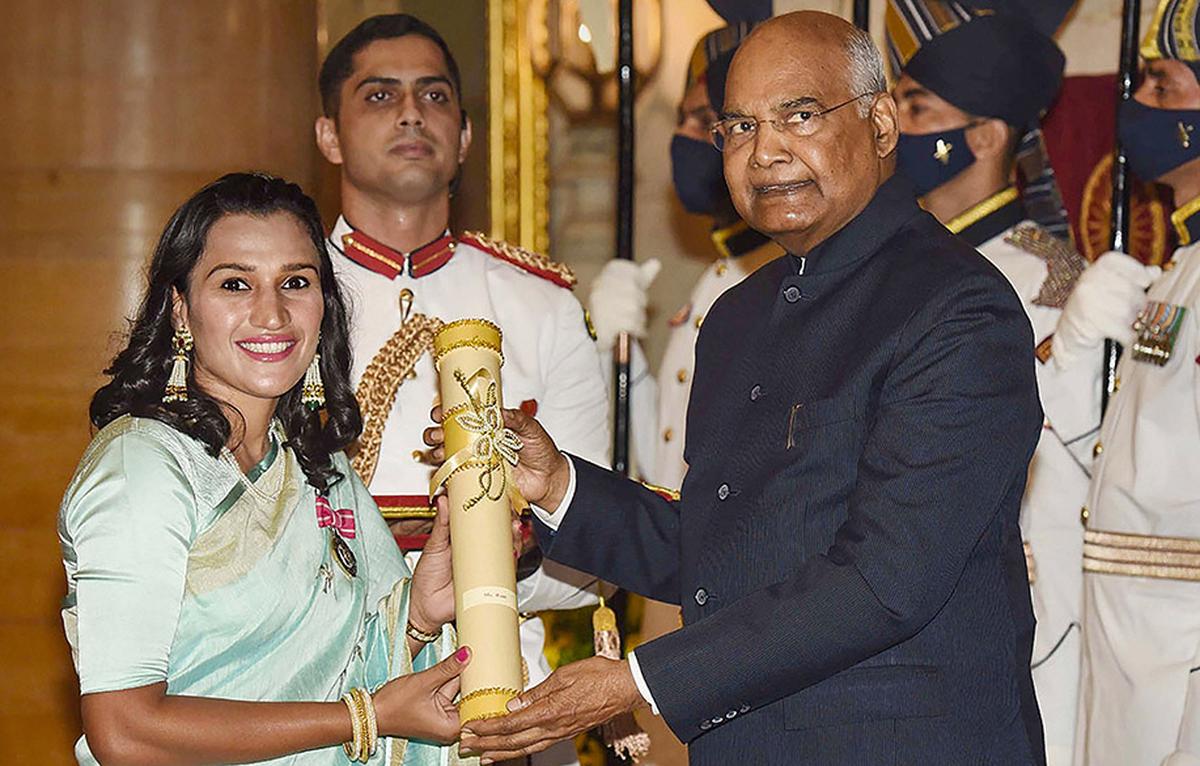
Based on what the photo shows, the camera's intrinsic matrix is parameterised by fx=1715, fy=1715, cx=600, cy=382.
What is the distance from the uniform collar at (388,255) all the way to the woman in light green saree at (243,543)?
89cm

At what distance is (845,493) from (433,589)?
0.82m

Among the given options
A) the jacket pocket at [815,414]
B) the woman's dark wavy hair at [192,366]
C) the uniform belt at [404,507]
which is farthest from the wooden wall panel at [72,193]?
the jacket pocket at [815,414]

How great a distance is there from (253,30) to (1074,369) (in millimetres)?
2362

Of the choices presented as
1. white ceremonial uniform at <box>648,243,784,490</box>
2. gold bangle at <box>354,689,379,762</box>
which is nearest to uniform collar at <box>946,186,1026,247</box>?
white ceremonial uniform at <box>648,243,784,490</box>

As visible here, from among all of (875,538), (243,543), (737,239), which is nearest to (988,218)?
(737,239)

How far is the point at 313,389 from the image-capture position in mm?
3111

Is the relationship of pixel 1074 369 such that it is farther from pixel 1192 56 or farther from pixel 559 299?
pixel 559 299

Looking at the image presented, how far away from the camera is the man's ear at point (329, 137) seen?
4.21 meters

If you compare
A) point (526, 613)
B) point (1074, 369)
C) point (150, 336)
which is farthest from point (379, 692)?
point (1074, 369)

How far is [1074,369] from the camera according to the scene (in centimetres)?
471

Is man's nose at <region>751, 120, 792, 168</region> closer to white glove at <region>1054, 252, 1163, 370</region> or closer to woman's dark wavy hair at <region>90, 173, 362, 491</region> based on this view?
woman's dark wavy hair at <region>90, 173, 362, 491</region>

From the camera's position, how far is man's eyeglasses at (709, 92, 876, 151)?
2.74m

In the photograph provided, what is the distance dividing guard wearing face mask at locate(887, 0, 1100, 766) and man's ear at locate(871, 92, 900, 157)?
190 centimetres

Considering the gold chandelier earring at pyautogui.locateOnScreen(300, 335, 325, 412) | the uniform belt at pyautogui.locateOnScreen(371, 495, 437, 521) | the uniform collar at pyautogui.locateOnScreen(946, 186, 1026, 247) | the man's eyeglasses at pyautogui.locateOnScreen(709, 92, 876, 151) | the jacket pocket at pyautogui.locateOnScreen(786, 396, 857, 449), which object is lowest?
the uniform belt at pyautogui.locateOnScreen(371, 495, 437, 521)
